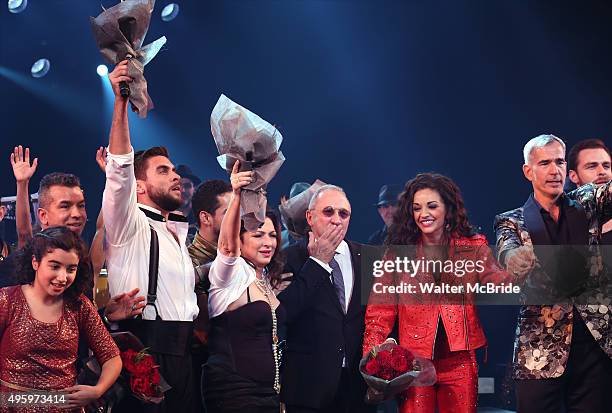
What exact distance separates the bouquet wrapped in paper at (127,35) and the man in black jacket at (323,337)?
136 centimetres

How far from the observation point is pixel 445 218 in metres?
4.73

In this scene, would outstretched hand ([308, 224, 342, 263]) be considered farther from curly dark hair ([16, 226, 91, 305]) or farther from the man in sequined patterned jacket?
curly dark hair ([16, 226, 91, 305])

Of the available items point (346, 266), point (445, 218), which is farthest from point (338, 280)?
point (445, 218)

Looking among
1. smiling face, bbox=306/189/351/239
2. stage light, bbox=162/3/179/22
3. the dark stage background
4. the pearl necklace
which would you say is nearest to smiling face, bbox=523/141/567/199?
smiling face, bbox=306/189/351/239

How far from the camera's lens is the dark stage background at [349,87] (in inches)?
360

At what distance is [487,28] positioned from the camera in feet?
30.7

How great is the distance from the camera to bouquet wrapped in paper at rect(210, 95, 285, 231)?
13.6ft

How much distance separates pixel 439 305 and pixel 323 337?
649 millimetres

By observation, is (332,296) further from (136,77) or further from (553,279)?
(136,77)

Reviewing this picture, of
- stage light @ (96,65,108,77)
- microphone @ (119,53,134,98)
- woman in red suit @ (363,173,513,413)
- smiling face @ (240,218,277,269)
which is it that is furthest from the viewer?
stage light @ (96,65,108,77)

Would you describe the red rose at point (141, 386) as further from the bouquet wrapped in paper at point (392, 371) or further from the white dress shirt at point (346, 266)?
the white dress shirt at point (346, 266)

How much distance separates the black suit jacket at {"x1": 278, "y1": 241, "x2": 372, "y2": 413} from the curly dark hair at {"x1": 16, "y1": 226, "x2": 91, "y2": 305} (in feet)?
4.02

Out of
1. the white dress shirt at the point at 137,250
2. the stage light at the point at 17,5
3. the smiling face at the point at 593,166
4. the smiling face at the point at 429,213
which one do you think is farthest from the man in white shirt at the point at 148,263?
the stage light at the point at 17,5

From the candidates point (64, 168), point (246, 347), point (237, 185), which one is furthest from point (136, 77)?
point (64, 168)
